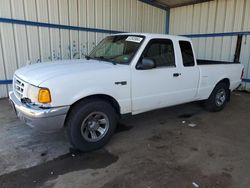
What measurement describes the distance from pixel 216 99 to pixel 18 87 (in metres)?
4.59

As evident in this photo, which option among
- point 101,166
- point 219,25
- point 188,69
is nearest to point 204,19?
point 219,25

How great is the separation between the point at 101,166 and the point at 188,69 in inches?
106

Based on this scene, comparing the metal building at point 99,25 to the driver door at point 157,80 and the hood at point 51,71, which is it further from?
the driver door at point 157,80

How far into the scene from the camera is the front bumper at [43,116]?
2754 millimetres

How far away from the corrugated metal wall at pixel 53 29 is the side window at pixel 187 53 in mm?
4185

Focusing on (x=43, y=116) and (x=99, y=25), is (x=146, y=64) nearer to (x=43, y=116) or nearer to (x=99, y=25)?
(x=43, y=116)

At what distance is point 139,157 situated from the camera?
320 centimetres

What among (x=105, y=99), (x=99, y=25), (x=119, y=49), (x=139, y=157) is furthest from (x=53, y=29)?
(x=139, y=157)

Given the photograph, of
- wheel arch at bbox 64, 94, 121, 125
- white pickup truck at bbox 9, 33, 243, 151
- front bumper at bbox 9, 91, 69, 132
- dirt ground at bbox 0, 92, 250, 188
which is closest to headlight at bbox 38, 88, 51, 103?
white pickup truck at bbox 9, 33, 243, 151

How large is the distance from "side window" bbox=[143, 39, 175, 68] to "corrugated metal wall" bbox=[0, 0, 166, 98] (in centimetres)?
Answer: 413

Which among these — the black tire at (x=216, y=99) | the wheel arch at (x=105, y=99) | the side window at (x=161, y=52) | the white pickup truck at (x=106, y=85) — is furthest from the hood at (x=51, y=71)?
the black tire at (x=216, y=99)

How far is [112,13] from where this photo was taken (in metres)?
8.03

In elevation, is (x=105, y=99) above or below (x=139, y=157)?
above

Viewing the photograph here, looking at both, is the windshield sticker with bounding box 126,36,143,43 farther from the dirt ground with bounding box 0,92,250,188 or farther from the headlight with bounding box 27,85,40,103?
the headlight with bounding box 27,85,40,103
